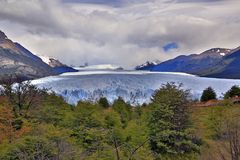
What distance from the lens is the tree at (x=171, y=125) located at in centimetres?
3356

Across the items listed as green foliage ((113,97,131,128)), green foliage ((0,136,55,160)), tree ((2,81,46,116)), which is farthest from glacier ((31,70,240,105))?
green foliage ((0,136,55,160))

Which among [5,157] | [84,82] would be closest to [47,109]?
[5,157]

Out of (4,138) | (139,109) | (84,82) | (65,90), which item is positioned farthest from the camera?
(84,82)

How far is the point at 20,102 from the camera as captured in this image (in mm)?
38688

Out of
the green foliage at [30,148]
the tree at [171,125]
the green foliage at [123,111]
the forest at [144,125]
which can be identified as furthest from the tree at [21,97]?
the green foliage at [30,148]

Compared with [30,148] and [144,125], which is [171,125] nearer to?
[144,125]

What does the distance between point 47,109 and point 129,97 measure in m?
47.3

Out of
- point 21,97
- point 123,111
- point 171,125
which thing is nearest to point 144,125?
point 171,125

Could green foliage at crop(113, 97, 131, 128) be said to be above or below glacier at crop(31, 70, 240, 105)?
below

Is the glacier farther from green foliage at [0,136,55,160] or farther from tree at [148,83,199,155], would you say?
green foliage at [0,136,55,160]

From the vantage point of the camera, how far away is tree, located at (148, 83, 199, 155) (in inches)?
1321

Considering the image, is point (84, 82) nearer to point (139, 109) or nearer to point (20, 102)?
point (139, 109)

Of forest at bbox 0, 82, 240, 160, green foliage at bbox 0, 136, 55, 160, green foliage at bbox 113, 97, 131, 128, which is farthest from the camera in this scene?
green foliage at bbox 113, 97, 131, 128

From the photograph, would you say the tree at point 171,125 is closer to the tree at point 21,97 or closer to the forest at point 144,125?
the forest at point 144,125
